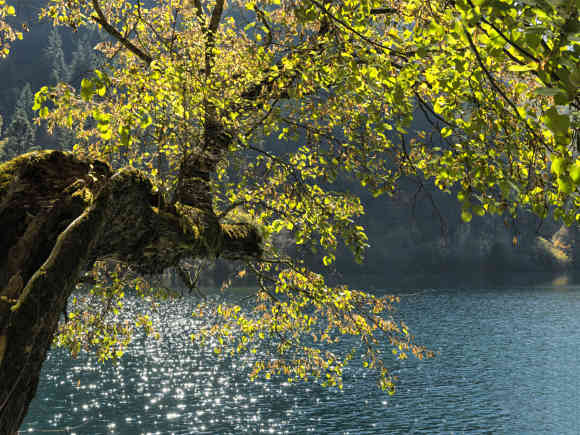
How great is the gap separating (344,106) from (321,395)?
26151mm

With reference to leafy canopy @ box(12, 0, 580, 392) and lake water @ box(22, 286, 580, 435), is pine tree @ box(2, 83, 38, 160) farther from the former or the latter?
leafy canopy @ box(12, 0, 580, 392)

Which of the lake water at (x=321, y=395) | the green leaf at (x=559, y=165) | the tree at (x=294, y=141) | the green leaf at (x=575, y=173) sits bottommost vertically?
the lake water at (x=321, y=395)

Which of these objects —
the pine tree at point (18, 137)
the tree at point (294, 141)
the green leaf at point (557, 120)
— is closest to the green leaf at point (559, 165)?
the tree at point (294, 141)

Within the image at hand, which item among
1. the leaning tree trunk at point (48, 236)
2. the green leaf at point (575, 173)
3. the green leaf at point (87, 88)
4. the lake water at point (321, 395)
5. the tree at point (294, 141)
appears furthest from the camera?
the lake water at point (321, 395)

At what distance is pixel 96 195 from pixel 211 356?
3901cm

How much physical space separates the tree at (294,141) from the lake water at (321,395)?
1205cm

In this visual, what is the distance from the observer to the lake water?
25047 millimetres

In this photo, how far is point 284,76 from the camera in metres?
6.24

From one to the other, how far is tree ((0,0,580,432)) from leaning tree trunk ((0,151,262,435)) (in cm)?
1

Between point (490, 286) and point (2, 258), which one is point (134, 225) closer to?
point (2, 258)

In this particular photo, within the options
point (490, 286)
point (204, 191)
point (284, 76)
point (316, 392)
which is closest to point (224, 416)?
point (316, 392)

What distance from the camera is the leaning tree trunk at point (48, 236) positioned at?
2.83 m

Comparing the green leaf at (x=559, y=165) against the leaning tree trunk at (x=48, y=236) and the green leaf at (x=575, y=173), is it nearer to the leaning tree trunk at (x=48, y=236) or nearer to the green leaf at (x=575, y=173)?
the green leaf at (x=575, y=173)

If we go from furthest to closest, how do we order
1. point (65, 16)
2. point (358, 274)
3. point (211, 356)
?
point (358, 274) < point (211, 356) < point (65, 16)
